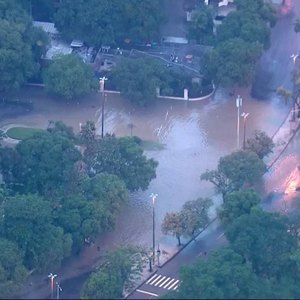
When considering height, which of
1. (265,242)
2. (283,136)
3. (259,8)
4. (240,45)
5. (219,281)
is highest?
(259,8)

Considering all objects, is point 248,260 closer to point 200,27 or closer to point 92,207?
point 92,207

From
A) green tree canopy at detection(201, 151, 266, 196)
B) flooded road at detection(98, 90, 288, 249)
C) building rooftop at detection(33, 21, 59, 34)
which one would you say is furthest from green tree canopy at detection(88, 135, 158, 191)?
building rooftop at detection(33, 21, 59, 34)

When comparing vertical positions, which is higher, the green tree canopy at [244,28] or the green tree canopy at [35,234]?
the green tree canopy at [244,28]

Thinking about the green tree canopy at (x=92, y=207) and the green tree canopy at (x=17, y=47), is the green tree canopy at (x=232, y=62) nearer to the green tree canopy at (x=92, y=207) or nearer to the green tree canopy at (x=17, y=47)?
the green tree canopy at (x=17, y=47)

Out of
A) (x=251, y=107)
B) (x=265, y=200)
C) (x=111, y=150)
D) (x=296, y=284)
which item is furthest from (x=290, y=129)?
(x=296, y=284)

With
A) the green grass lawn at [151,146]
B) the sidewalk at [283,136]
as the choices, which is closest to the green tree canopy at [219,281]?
the sidewalk at [283,136]


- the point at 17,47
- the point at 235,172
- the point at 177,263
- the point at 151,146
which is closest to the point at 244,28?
the point at 151,146

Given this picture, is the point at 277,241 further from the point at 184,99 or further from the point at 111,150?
the point at 184,99
